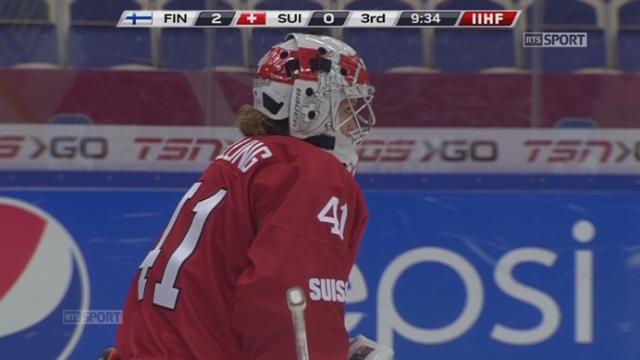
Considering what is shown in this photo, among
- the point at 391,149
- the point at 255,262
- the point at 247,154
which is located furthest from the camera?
the point at 391,149

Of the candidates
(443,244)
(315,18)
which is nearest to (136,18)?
(315,18)

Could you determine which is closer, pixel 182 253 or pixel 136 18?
pixel 182 253

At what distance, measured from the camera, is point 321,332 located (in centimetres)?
223

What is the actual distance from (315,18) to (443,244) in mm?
888

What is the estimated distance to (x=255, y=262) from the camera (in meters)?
2.18

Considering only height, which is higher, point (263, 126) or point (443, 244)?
point (263, 126)

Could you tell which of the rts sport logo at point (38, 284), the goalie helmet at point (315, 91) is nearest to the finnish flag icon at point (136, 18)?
the rts sport logo at point (38, 284)

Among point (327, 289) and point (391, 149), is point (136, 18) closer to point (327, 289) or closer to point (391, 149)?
point (391, 149)

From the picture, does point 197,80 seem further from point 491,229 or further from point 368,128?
point 368,128

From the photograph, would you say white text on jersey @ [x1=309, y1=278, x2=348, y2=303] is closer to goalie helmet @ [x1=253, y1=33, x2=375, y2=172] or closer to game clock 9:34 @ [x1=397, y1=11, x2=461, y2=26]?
goalie helmet @ [x1=253, y1=33, x2=375, y2=172]

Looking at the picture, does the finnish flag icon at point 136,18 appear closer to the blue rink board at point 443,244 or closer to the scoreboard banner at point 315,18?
the scoreboard banner at point 315,18

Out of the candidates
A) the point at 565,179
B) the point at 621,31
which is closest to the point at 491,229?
the point at 565,179

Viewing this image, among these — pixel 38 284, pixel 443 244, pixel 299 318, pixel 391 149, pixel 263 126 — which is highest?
pixel 263 126

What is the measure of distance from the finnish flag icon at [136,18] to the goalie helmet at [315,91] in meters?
→ 1.96
